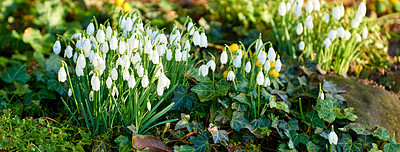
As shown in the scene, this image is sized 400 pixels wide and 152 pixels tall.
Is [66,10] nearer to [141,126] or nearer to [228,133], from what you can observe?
[141,126]

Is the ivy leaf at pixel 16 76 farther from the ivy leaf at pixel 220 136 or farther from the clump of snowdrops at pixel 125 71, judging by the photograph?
the ivy leaf at pixel 220 136

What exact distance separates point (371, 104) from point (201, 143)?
1426 millimetres

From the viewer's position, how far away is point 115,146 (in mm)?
2518

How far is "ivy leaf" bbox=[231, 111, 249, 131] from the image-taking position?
2625 millimetres

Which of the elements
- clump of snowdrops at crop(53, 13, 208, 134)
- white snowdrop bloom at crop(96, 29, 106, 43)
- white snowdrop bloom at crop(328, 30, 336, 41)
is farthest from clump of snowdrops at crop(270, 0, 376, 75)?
white snowdrop bloom at crop(96, 29, 106, 43)

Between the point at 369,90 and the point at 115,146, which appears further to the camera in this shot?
the point at 369,90

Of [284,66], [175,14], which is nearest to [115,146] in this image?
[284,66]

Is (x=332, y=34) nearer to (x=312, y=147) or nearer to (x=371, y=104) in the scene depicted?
(x=371, y=104)

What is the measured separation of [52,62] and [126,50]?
4.99ft

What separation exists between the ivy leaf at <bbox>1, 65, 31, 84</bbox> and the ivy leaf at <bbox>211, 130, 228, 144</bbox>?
5.82 ft

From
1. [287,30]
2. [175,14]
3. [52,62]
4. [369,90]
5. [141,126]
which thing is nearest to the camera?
[141,126]

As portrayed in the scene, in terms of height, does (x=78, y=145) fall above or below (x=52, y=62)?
below


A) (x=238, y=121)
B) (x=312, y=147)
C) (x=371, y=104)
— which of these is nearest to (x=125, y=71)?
(x=238, y=121)

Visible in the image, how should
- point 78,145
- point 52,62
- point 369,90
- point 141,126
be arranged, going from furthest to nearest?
point 52,62 < point 369,90 < point 141,126 < point 78,145
